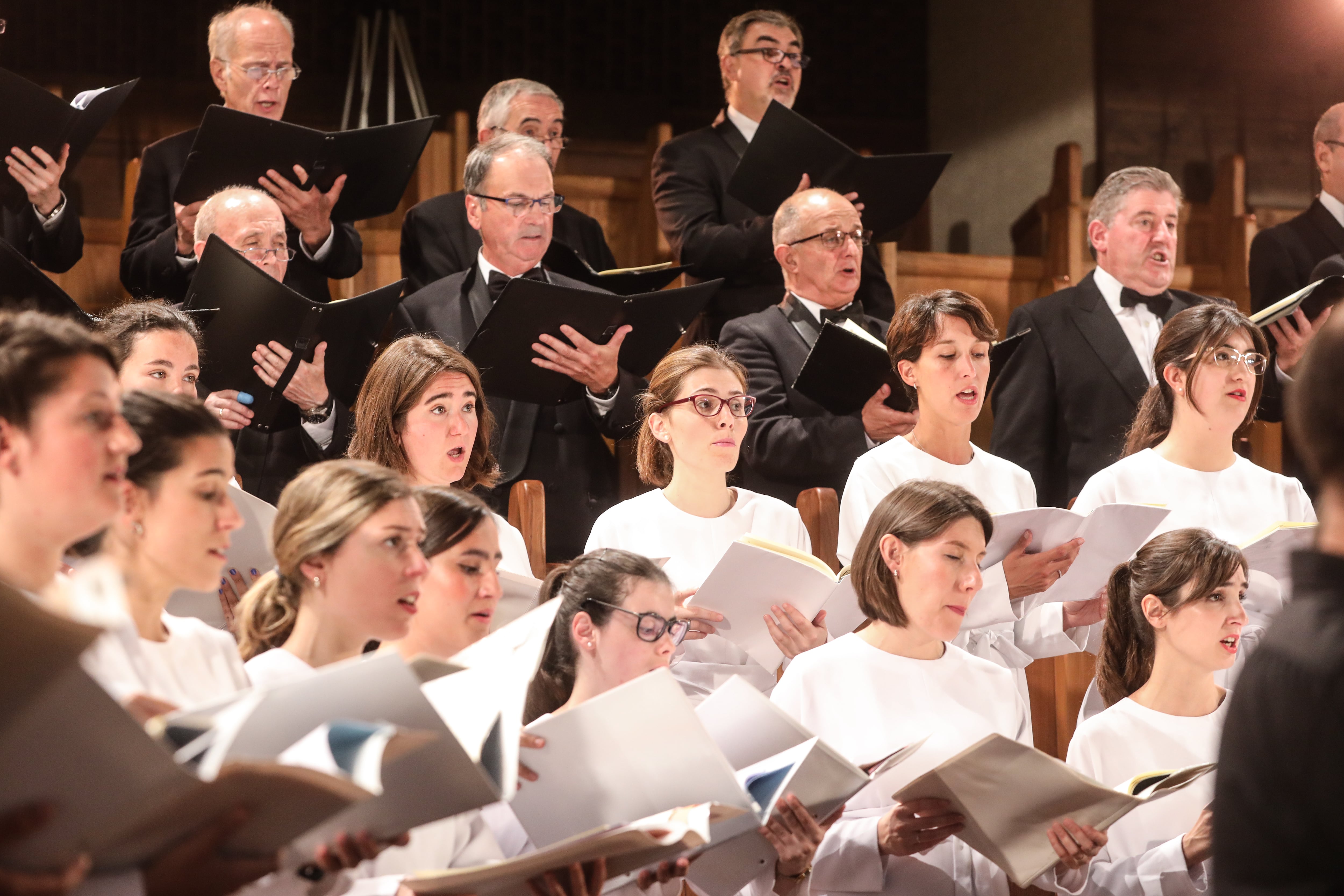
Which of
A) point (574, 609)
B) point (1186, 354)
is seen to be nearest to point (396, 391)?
point (574, 609)

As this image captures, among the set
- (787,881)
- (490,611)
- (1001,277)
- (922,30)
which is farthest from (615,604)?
(922,30)

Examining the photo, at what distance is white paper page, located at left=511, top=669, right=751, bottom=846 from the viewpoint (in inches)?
68.7

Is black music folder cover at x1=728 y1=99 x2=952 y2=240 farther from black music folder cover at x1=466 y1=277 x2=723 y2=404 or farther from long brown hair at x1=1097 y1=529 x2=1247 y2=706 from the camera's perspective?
long brown hair at x1=1097 y1=529 x2=1247 y2=706

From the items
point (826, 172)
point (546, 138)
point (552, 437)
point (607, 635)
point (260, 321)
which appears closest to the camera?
point (607, 635)

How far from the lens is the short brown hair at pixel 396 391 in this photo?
9.00 feet

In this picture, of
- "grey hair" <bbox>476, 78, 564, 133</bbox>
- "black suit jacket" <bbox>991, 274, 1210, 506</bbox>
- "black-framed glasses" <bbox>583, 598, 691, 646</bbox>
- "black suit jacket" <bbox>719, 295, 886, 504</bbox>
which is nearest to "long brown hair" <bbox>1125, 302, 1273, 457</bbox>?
"black suit jacket" <bbox>991, 274, 1210, 506</bbox>

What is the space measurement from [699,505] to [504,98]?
1510 mm

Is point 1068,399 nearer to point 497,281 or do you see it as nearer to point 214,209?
point 497,281

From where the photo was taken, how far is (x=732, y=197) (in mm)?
3920

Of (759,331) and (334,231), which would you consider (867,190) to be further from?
(334,231)

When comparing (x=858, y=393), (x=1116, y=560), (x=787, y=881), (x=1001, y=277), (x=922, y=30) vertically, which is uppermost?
(x=922, y=30)

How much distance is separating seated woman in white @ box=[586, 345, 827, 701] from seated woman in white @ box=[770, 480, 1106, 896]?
0.34m

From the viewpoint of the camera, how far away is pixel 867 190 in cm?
380

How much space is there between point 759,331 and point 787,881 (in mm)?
1623
